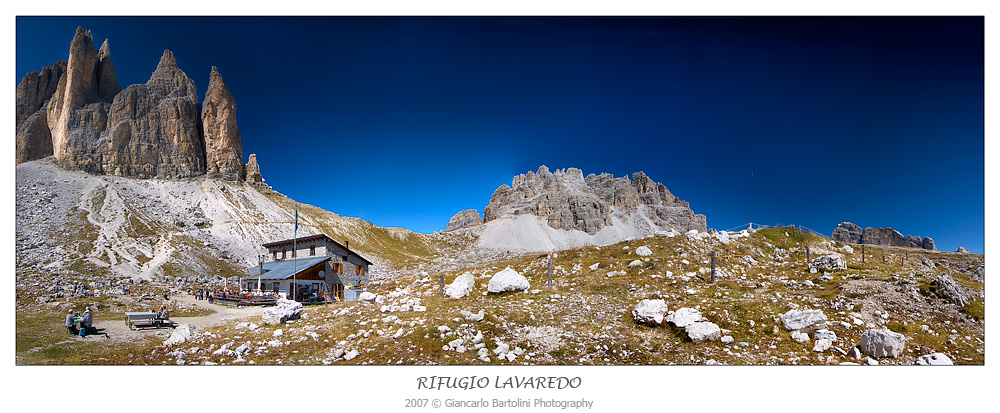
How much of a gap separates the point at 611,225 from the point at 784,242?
10991cm

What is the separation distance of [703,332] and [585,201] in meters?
123

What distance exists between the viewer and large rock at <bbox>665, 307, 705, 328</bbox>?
22.8ft

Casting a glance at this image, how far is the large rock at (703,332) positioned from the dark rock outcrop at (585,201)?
11512cm

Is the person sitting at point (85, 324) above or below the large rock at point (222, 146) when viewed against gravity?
below

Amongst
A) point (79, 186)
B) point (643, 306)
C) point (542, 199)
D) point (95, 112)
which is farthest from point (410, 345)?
point (542, 199)

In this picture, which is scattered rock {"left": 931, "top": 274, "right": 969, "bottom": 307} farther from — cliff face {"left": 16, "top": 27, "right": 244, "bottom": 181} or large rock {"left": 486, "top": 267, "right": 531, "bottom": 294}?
cliff face {"left": 16, "top": 27, "right": 244, "bottom": 181}

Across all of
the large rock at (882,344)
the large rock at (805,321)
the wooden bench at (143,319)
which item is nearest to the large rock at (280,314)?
the wooden bench at (143,319)

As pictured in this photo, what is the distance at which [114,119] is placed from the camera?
2823 centimetres

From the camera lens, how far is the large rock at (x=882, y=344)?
19.4 feet

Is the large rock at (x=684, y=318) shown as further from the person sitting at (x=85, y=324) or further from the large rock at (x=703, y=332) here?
the person sitting at (x=85, y=324)

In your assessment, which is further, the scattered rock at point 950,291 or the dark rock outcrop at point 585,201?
the dark rock outcrop at point 585,201

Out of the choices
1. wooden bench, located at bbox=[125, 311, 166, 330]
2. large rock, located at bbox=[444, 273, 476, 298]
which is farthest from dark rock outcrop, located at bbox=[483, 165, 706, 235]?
wooden bench, located at bbox=[125, 311, 166, 330]

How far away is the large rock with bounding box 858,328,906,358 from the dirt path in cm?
1309

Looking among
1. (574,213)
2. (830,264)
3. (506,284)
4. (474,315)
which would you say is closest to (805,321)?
(474,315)
